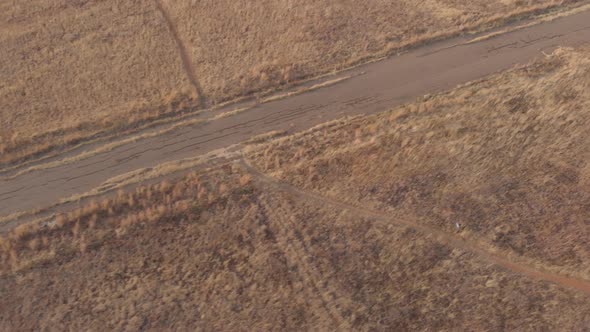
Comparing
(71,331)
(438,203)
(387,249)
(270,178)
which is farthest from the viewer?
(270,178)

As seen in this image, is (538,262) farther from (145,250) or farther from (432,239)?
(145,250)

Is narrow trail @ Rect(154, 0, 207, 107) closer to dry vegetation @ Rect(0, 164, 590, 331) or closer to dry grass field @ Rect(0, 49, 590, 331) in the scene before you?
dry grass field @ Rect(0, 49, 590, 331)

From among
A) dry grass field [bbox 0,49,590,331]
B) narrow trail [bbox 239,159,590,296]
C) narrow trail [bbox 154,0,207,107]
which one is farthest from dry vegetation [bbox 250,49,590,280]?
narrow trail [bbox 154,0,207,107]

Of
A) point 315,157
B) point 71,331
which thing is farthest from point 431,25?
point 71,331

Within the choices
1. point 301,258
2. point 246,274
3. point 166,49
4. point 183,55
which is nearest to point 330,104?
point 301,258

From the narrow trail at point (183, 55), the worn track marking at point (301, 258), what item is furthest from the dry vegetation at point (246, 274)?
→ the narrow trail at point (183, 55)

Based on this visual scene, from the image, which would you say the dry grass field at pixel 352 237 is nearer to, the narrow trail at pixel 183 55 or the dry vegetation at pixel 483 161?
the dry vegetation at pixel 483 161

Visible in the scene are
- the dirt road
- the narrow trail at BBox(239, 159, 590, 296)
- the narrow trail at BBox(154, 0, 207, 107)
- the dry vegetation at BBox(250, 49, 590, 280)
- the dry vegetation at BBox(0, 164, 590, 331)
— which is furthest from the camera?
the narrow trail at BBox(154, 0, 207, 107)

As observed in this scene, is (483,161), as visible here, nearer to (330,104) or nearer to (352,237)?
(352,237)
